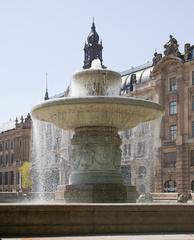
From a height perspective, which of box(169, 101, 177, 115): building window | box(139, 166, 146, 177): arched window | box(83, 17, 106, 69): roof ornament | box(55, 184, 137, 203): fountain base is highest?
box(83, 17, 106, 69): roof ornament

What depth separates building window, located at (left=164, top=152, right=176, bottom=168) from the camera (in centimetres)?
5930

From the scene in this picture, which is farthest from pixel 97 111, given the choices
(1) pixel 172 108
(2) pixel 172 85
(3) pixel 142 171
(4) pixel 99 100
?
(3) pixel 142 171

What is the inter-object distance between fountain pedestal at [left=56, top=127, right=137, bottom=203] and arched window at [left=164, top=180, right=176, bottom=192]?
41.0 m

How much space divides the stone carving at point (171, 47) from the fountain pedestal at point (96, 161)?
44.2m

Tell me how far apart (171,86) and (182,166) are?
1011 centimetres

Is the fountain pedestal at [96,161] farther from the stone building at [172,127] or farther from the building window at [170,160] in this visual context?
the building window at [170,160]

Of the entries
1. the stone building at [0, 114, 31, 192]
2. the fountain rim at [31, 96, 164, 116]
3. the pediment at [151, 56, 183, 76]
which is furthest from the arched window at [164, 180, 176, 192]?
the fountain rim at [31, 96, 164, 116]

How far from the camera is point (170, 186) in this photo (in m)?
59.2

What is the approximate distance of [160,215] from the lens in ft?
36.3

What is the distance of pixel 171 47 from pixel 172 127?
9.69 meters

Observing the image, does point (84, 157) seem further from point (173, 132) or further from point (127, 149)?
point (127, 149)

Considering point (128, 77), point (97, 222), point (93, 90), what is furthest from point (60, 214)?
point (128, 77)

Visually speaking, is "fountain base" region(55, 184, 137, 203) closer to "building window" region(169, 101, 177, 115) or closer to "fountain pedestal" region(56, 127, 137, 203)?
"fountain pedestal" region(56, 127, 137, 203)

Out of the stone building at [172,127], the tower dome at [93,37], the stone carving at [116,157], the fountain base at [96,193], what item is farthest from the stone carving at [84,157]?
the tower dome at [93,37]
